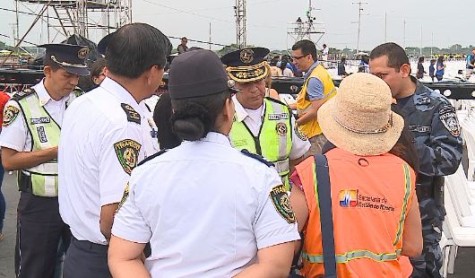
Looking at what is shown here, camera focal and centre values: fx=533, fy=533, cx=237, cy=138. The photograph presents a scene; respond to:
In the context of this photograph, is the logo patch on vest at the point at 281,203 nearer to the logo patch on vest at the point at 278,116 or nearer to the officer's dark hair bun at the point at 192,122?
the officer's dark hair bun at the point at 192,122

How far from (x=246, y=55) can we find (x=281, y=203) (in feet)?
6.69

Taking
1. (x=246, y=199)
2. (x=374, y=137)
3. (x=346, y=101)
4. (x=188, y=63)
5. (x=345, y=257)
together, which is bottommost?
(x=345, y=257)

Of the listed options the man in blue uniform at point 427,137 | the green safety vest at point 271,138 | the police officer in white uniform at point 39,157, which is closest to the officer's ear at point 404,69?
the man in blue uniform at point 427,137

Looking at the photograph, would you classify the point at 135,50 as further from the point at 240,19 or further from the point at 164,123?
the point at 240,19

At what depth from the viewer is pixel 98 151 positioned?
6.51 ft

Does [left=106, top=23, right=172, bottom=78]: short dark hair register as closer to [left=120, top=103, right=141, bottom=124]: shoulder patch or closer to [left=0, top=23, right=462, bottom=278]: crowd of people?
[left=0, top=23, right=462, bottom=278]: crowd of people

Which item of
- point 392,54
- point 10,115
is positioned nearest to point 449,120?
point 392,54

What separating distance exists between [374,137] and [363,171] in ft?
0.45

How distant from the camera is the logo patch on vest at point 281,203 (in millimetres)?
1485

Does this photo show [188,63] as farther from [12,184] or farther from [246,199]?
[12,184]

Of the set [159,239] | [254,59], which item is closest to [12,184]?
[254,59]

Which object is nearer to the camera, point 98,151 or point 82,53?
point 98,151

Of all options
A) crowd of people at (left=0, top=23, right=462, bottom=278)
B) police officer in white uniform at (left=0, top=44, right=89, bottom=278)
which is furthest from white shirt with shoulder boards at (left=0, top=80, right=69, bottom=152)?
crowd of people at (left=0, top=23, right=462, bottom=278)

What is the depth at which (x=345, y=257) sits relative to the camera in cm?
173
